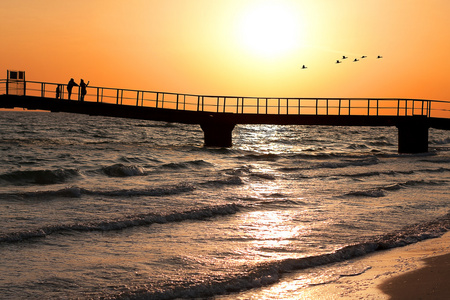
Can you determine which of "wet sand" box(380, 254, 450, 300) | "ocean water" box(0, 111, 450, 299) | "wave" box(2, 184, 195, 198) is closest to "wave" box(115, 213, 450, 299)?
"ocean water" box(0, 111, 450, 299)

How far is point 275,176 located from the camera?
25.6 metres

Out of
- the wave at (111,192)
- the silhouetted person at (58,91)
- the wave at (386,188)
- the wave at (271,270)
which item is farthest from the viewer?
the silhouetted person at (58,91)

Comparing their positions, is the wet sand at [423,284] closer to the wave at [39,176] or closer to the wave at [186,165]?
the wave at [39,176]

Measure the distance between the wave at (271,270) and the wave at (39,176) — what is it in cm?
1471

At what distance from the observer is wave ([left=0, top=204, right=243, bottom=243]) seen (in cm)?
1107

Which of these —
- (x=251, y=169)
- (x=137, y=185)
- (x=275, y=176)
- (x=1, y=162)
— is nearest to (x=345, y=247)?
(x=137, y=185)

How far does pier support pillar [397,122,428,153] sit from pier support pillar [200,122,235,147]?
1224cm

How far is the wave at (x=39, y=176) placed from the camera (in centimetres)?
2245

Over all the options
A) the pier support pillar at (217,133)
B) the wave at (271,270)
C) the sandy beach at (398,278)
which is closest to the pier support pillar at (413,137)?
the pier support pillar at (217,133)

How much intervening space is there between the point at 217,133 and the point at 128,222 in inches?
1130

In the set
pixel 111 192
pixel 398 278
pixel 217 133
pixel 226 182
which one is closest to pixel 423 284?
pixel 398 278

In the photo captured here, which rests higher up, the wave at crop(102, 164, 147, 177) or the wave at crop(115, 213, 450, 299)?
the wave at crop(102, 164, 147, 177)

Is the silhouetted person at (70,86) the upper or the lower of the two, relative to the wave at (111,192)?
upper

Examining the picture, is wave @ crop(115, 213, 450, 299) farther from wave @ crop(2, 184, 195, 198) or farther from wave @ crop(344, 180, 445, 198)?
wave @ crop(2, 184, 195, 198)
